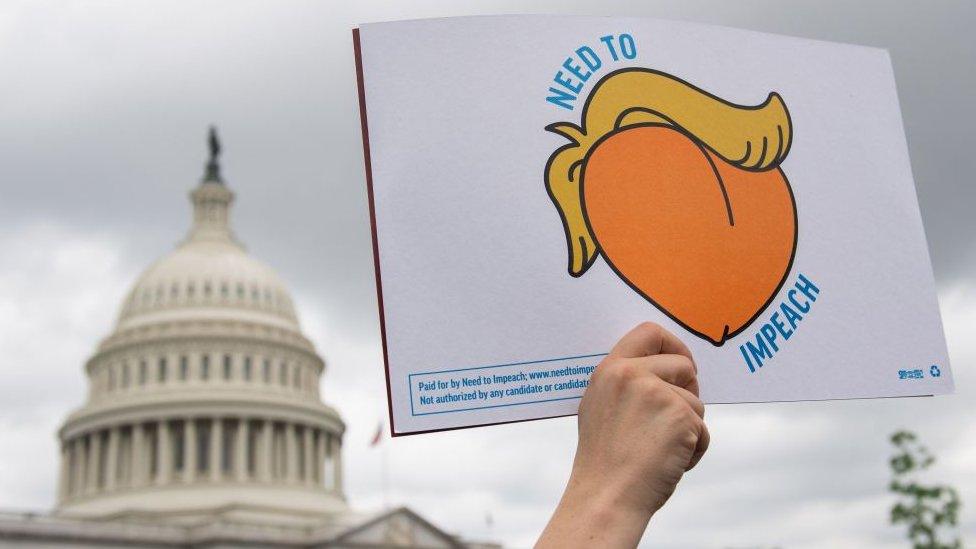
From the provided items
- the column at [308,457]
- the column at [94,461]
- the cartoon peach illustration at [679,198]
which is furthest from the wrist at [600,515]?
the column at [94,461]

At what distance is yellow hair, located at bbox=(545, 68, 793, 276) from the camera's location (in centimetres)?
302

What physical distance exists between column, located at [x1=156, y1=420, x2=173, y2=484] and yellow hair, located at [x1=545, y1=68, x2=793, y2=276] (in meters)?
66.3

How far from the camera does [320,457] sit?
72000mm

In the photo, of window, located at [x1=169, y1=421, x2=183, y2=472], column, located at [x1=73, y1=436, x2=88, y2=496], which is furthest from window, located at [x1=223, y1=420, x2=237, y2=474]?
column, located at [x1=73, y1=436, x2=88, y2=496]

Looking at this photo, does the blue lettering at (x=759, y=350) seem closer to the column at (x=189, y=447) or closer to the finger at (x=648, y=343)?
the finger at (x=648, y=343)

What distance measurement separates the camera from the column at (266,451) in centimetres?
6706

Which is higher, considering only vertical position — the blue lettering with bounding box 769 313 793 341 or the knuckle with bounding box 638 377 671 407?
the blue lettering with bounding box 769 313 793 341

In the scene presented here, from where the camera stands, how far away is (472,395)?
2801 mm

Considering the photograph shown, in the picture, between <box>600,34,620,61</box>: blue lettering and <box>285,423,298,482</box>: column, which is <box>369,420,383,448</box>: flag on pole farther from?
<box>600,34,620,61</box>: blue lettering

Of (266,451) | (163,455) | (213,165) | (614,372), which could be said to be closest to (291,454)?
(266,451)

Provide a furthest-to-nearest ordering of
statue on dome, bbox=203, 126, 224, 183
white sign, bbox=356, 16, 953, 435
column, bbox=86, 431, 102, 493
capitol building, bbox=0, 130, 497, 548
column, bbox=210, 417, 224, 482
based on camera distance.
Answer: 1. statue on dome, bbox=203, 126, 224, 183
2. column, bbox=86, 431, 102, 493
3. column, bbox=210, 417, 224, 482
4. capitol building, bbox=0, 130, 497, 548
5. white sign, bbox=356, 16, 953, 435

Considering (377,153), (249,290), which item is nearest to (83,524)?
(249,290)

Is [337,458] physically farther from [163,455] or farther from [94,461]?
[94,461]

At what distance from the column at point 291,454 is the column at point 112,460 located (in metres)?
10.8
